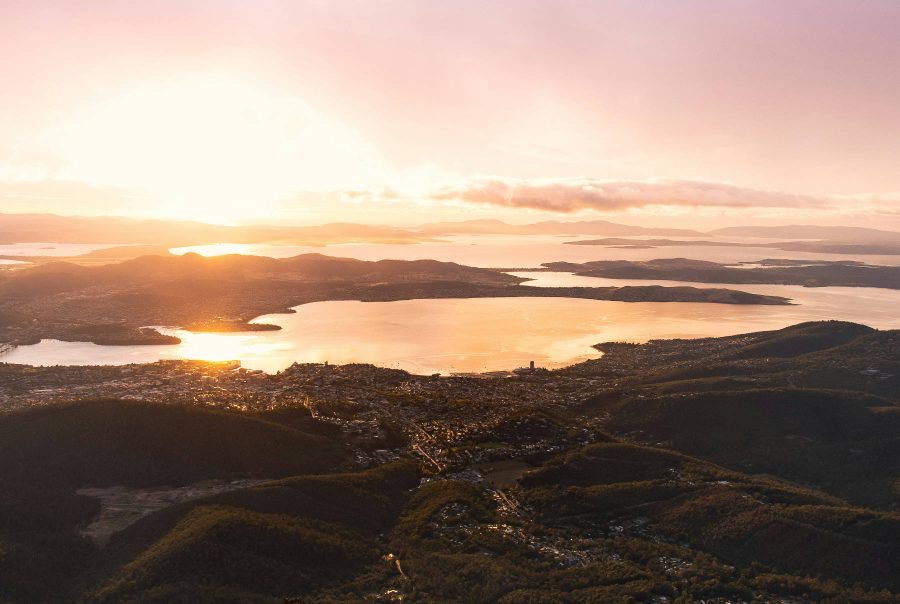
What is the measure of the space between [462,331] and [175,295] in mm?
77089

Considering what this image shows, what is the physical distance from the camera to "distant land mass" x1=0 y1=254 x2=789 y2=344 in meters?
118

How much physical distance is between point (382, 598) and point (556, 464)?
841 inches

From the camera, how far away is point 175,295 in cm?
14888

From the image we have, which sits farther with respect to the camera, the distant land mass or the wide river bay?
the distant land mass

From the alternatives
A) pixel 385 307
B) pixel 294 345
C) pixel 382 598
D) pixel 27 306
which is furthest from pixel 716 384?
pixel 27 306

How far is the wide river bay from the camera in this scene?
9425cm

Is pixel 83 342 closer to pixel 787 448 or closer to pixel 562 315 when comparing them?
pixel 562 315

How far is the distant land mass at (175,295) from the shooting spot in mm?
117625

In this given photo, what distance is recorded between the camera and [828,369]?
7606 cm

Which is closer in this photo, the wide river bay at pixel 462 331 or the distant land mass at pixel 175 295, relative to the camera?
the wide river bay at pixel 462 331

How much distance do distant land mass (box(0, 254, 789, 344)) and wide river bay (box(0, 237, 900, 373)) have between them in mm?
6574

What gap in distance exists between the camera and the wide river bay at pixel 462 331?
94250mm

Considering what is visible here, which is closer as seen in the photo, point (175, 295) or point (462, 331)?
point (462, 331)

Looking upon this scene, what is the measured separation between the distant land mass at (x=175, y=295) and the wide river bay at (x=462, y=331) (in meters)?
6.57
